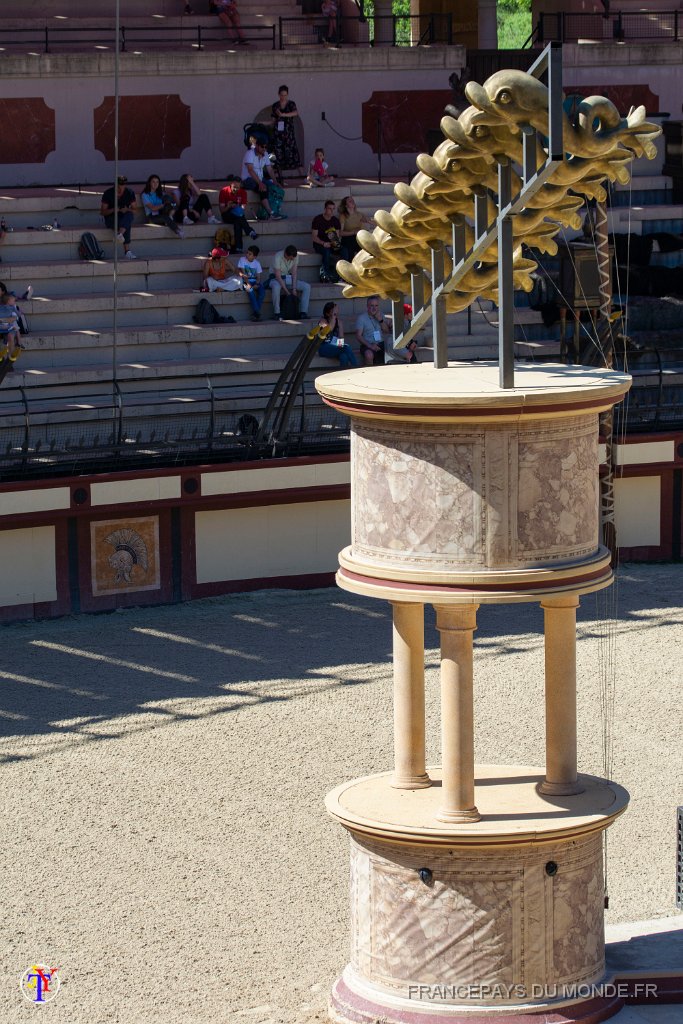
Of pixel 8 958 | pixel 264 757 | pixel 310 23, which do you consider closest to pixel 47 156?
pixel 310 23

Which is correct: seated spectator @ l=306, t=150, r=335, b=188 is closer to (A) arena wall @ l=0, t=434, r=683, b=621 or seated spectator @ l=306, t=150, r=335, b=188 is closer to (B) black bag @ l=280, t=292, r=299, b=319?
(B) black bag @ l=280, t=292, r=299, b=319

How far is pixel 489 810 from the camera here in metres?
12.3

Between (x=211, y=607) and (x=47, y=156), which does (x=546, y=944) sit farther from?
(x=47, y=156)

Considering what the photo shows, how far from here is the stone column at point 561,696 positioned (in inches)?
486

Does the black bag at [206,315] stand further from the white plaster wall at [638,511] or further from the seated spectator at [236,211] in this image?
the white plaster wall at [638,511]

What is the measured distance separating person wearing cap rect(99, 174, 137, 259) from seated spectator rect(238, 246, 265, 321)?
1.54m

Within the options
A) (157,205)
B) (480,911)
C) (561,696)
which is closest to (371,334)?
(157,205)

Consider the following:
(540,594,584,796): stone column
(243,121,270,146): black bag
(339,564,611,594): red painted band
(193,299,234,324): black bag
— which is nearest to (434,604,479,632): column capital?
(339,564,611,594): red painted band

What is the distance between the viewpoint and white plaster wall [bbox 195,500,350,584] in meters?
23.4

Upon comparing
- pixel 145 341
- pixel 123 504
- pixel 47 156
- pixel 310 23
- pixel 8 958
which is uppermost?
pixel 310 23

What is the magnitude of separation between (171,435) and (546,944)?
39.1ft

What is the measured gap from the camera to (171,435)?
23.0m

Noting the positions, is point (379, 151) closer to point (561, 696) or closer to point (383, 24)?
point (383, 24)

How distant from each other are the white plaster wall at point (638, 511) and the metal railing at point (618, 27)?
41.9ft
